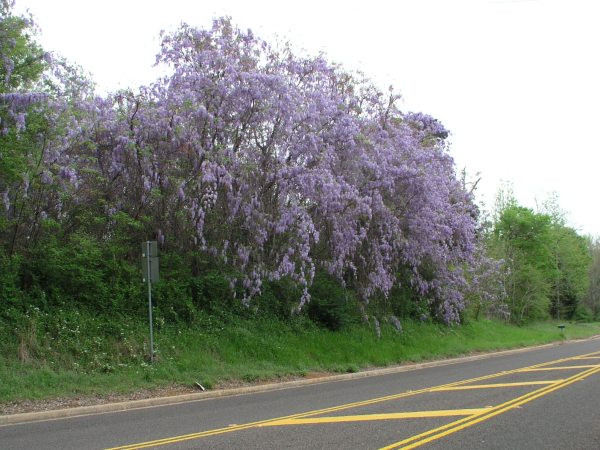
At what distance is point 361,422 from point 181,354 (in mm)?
7832

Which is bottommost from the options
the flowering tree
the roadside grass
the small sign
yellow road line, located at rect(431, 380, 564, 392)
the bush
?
yellow road line, located at rect(431, 380, 564, 392)

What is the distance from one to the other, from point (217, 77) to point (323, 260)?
24.3ft

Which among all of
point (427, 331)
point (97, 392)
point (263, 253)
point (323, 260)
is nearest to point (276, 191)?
point (263, 253)

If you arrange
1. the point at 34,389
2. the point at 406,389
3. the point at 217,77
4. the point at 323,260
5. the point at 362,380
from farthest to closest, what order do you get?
Answer: the point at 323,260, the point at 217,77, the point at 362,380, the point at 406,389, the point at 34,389

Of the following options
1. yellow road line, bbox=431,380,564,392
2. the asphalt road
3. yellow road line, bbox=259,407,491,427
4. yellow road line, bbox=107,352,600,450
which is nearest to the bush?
yellow road line, bbox=107,352,600,450

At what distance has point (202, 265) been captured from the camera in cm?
1948

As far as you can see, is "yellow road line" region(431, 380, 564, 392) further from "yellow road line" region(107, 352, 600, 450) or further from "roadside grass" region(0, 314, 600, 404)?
"roadside grass" region(0, 314, 600, 404)

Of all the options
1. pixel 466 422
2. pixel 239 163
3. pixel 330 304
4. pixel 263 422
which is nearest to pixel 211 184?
pixel 239 163

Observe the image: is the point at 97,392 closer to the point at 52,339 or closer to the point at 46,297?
the point at 52,339

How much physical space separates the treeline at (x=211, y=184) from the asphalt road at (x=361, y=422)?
5658 millimetres

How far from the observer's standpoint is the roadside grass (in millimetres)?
12448

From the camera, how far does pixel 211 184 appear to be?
58.1 ft

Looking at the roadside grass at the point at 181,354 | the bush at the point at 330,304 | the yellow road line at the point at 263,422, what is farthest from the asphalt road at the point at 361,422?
the bush at the point at 330,304

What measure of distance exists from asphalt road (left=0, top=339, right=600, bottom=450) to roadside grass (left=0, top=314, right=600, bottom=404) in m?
1.70
